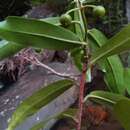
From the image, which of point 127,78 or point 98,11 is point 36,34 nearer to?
point 98,11

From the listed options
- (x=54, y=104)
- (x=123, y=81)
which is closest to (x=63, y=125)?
(x=54, y=104)

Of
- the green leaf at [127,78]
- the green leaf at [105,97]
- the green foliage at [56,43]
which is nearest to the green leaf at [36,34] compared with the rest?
the green foliage at [56,43]

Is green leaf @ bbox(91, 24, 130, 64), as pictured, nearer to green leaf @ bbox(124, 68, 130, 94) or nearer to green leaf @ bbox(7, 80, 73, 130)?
green leaf @ bbox(7, 80, 73, 130)

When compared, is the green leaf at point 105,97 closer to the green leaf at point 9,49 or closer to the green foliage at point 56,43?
the green foliage at point 56,43

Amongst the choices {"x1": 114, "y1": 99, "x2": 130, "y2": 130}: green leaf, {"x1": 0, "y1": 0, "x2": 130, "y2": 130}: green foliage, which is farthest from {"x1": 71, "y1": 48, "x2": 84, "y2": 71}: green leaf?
{"x1": 114, "y1": 99, "x2": 130, "y2": 130}: green leaf

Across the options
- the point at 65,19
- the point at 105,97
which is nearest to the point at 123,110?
the point at 105,97

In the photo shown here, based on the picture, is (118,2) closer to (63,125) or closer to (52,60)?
(52,60)
